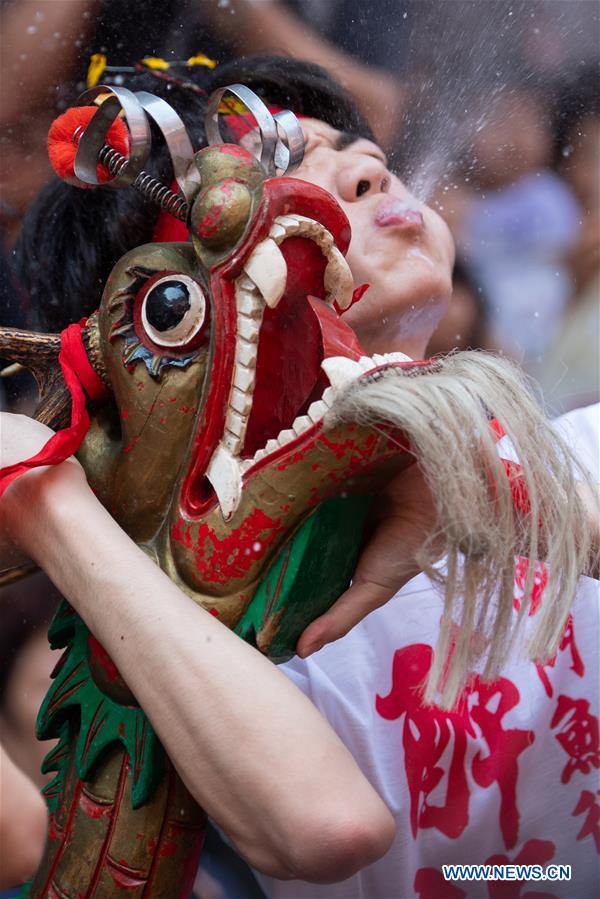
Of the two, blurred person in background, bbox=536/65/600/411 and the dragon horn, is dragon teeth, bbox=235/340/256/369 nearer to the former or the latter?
the dragon horn

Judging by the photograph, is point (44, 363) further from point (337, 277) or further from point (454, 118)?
point (454, 118)

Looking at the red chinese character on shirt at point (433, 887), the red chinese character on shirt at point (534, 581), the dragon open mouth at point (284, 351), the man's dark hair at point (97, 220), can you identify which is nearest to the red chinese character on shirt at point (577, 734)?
the red chinese character on shirt at point (433, 887)

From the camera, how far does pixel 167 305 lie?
0.57 meters

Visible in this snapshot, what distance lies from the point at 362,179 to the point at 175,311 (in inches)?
11.3

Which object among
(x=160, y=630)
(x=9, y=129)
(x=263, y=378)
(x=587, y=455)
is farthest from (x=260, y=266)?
(x=587, y=455)

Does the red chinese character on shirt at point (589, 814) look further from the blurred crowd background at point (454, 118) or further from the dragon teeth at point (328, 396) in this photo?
the dragon teeth at point (328, 396)

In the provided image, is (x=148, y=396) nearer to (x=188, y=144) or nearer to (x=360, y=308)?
(x=188, y=144)

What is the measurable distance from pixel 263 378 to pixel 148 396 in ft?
0.22

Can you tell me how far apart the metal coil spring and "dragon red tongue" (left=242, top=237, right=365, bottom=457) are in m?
0.08

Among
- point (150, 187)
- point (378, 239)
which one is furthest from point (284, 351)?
point (378, 239)

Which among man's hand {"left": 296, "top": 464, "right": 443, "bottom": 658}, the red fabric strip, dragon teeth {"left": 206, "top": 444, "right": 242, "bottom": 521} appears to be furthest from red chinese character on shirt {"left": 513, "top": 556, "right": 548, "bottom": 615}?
the red fabric strip

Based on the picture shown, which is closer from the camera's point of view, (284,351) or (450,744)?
(284,351)

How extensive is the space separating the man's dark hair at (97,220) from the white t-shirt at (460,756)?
32 centimetres

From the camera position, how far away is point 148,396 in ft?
1.89
